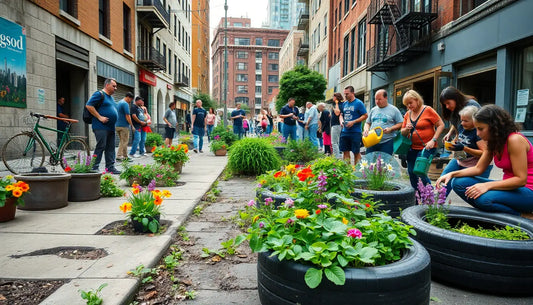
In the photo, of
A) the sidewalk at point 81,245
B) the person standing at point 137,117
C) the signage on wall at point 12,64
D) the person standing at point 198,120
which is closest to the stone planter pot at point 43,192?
the sidewalk at point 81,245

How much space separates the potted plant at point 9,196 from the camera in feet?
12.9

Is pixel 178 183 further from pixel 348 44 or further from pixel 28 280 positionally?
pixel 348 44

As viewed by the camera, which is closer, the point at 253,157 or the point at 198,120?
the point at 253,157

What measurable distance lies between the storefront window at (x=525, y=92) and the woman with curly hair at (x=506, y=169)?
7.40 m

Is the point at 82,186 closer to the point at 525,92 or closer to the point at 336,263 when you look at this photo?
the point at 336,263

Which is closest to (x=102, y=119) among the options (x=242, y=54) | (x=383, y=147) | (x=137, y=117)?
(x=137, y=117)

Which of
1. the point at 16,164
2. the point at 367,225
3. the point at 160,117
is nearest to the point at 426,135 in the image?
the point at 367,225

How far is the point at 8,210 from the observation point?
161 inches

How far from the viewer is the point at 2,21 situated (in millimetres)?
9406

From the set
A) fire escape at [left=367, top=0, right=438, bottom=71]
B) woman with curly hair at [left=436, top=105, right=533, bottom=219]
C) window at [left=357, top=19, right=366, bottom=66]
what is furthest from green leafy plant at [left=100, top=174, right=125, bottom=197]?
window at [left=357, top=19, right=366, bottom=66]

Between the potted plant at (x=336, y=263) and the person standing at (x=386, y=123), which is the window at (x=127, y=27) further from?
the potted plant at (x=336, y=263)

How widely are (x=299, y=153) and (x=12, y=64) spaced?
25.6 ft

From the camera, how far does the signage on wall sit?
9.53 meters

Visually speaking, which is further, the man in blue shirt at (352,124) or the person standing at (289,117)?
the person standing at (289,117)
